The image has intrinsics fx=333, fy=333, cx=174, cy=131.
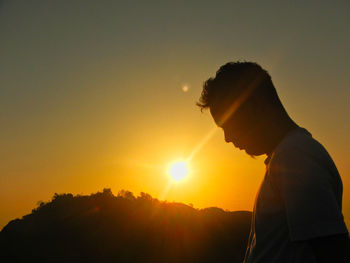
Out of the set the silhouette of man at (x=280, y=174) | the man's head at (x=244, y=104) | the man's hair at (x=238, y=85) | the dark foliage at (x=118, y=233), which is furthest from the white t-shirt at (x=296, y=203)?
the dark foliage at (x=118, y=233)

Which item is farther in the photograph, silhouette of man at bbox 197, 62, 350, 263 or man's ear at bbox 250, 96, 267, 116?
man's ear at bbox 250, 96, 267, 116

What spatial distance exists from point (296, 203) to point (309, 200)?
0.06 m

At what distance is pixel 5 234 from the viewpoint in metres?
46.5

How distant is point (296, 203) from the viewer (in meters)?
1.57

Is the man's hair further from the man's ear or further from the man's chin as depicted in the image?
the man's chin

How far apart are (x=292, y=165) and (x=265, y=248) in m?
0.56

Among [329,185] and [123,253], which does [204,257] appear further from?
[329,185]

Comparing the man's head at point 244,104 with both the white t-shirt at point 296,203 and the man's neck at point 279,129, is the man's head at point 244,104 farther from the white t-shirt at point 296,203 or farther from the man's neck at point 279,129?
the white t-shirt at point 296,203

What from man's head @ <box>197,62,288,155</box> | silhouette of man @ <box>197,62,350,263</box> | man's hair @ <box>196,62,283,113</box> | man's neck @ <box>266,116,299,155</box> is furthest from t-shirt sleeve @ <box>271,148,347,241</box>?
man's hair @ <box>196,62,283,113</box>

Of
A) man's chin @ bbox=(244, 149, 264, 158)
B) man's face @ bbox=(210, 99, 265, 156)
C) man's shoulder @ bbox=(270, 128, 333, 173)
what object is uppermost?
man's face @ bbox=(210, 99, 265, 156)

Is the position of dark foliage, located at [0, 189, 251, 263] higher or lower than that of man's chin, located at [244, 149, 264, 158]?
higher

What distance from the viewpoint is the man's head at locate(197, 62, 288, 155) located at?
2.20 m

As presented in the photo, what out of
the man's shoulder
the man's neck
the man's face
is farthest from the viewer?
the man's face

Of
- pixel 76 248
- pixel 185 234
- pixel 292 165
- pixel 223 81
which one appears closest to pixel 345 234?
pixel 292 165
